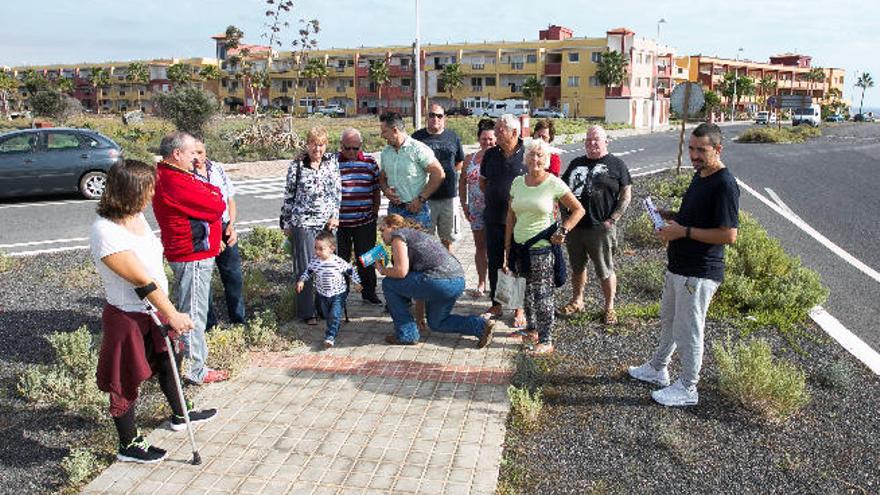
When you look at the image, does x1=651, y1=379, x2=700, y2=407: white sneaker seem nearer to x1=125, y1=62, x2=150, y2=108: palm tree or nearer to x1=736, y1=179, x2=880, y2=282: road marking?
x1=736, y1=179, x2=880, y2=282: road marking

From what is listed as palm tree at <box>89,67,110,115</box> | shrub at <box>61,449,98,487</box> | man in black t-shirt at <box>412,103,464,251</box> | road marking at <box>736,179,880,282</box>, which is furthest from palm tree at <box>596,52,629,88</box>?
palm tree at <box>89,67,110,115</box>

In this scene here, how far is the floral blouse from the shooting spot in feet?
19.7

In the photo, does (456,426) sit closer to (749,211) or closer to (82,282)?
(82,282)

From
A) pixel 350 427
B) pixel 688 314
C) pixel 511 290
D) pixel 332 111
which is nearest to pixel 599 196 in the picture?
pixel 511 290

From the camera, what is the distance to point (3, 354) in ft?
18.1

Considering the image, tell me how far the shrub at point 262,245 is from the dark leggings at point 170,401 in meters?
4.79

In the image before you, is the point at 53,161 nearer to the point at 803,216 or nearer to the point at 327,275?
the point at 327,275

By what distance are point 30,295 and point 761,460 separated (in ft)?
23.5

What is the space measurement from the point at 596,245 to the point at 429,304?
1634 mm

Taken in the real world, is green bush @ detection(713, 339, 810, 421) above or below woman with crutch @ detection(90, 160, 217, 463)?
below

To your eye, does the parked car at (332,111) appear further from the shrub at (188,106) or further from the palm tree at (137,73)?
the shrub at (188,106)

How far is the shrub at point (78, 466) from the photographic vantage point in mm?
3736

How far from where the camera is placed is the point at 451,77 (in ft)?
261

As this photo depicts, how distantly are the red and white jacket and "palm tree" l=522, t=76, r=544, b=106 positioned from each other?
243ft
